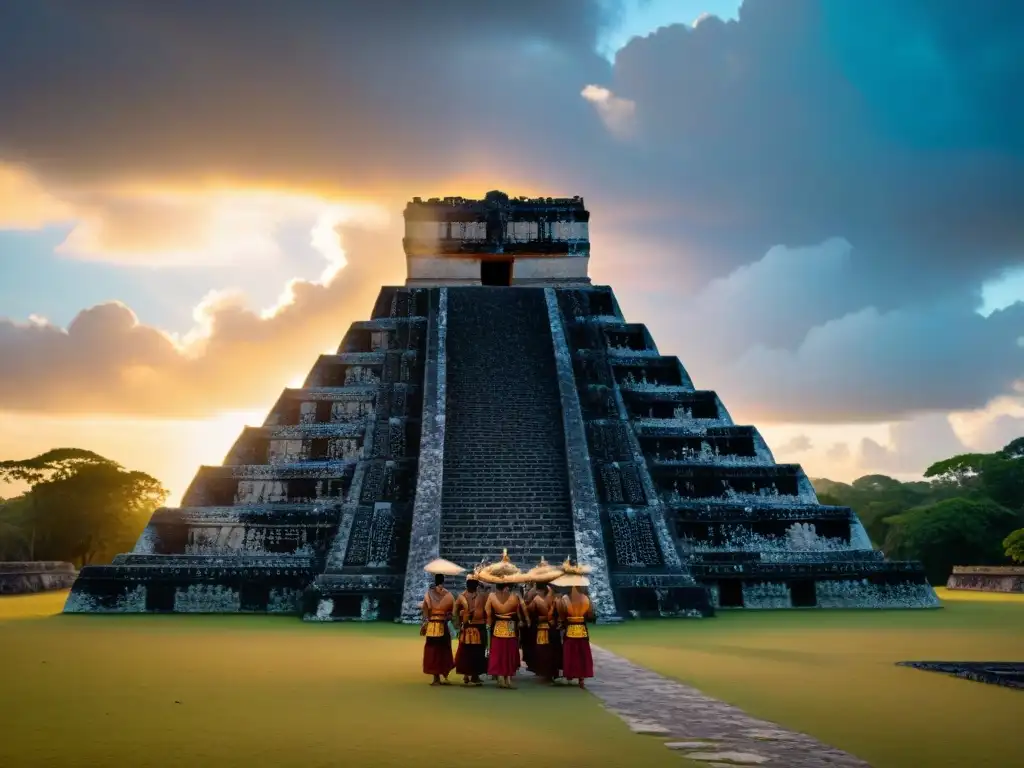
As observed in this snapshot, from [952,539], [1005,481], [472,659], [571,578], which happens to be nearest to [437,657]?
[472,659]

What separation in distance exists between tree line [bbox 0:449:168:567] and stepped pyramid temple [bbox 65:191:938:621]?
17.7m

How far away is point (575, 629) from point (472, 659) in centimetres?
79

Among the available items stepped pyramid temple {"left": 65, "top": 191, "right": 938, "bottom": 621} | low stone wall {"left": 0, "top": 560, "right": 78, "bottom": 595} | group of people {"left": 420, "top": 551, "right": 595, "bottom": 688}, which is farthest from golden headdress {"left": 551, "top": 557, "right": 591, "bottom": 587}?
low stone wall {"left": 0, "top": 560, "right": 78, "bottom": 595}

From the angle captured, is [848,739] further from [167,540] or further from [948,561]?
[948,561]

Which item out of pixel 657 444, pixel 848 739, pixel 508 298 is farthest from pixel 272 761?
pixel 508 298

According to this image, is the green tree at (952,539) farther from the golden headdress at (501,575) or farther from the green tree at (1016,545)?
the golden headdress at (501,575)

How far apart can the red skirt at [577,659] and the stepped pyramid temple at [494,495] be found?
4630mm

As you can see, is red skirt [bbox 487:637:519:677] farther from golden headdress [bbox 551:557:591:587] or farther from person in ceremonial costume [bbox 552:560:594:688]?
golden headdress [bbox 551:557:591:587]

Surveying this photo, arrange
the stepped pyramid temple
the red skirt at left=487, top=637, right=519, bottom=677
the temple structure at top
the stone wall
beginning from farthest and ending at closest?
the temple structure at top → the stepped pyramid temple → the stone wall → the red skirt at left=487, top=637, right=519, bottom=677

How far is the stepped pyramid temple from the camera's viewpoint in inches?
518

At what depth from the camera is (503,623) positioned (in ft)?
25.1

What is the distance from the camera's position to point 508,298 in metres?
20.6

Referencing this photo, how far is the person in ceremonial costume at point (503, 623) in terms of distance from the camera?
7539 millimetres

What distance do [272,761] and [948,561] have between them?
1063 inches
